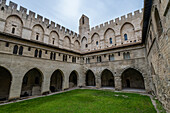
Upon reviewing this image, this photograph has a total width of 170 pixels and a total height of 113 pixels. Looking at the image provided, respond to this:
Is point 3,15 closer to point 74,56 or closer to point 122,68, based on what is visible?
point 74,56

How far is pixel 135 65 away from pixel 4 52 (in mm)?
19322

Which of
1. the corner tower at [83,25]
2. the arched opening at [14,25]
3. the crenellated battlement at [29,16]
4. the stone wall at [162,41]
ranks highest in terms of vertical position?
the corner tower at [83,25]

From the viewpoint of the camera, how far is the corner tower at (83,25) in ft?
84.6

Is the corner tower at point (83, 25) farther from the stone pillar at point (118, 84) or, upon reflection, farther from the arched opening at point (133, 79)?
the arched opening at point (133, 79)

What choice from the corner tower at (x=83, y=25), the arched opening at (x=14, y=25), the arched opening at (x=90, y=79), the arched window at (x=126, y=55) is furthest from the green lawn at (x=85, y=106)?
the corner tower at (x=83, y=25)

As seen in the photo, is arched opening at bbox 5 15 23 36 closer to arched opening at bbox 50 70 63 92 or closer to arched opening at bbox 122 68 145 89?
arched opening at bbox 50 70 63 92

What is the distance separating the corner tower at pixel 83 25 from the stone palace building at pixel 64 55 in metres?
2.56

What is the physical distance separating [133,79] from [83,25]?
65.0 ft

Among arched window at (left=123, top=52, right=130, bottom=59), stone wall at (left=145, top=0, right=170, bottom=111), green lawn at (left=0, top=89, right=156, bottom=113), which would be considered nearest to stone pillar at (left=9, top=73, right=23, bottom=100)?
green lawn at (left=0, top=89, right=156, bottom=113)

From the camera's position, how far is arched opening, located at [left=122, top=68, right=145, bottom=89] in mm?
17141

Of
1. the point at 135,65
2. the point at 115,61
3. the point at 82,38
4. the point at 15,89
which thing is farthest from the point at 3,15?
the point at 135,65

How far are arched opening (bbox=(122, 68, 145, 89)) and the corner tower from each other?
1625 cm

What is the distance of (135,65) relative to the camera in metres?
14.5

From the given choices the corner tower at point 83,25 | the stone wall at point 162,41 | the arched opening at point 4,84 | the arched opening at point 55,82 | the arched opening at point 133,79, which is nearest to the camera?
the stone wall at point 162,41
